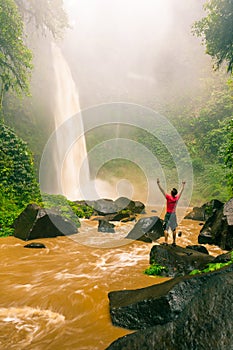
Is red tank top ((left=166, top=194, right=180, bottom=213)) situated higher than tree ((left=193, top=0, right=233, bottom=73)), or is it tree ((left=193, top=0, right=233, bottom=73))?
tree ((left=193, top=0, right=233, bottom=73))

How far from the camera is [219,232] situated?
28.8 ft

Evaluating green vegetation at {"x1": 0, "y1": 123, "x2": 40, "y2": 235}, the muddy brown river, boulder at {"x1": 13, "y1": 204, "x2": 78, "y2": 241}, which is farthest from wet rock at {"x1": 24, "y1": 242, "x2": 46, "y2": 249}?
green vegetation at {"x1": 0, "y1": 123, "x2": 40, "y2": 235}

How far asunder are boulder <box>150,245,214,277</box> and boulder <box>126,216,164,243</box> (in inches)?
125

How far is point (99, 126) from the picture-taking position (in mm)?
41594

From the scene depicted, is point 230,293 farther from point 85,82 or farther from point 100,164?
point 85,82

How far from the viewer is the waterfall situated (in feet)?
90.7

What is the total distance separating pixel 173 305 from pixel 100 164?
3397 cm

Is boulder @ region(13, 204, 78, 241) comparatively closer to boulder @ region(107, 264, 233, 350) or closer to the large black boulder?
the large black boulder

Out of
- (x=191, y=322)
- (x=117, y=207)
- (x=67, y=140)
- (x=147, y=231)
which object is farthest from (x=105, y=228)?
(x=67, y=140)

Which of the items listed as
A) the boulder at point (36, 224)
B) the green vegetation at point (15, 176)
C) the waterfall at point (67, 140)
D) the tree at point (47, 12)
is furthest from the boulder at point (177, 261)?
the waterfall at point (67, 140)

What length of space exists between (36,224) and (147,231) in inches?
163

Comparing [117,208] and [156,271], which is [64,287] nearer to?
[156,271]

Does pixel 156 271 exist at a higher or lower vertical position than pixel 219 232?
lower

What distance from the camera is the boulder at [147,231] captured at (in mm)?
9369
